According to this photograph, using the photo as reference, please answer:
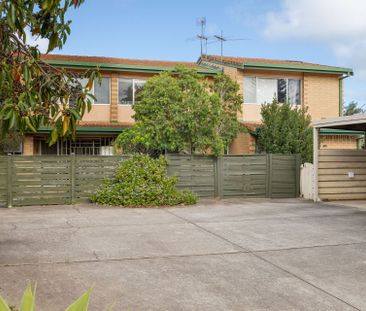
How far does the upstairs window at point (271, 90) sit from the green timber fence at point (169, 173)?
6.80m

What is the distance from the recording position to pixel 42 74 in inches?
153

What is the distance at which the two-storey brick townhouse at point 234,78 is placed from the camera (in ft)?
70.9

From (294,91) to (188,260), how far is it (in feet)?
61.9

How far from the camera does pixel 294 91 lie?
2448 centimetres

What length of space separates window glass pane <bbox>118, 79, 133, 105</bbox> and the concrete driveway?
417 inches

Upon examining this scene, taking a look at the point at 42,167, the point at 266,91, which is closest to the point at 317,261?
the point at 42,167

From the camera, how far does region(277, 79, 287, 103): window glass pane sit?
78.9ft

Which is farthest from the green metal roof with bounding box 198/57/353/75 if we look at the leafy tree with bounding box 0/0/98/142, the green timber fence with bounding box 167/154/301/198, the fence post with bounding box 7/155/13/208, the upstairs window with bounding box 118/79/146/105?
the leafy tree with bounding box 0/0/98/142

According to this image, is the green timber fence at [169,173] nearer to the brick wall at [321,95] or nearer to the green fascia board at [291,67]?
the green fascia board at [291,67]

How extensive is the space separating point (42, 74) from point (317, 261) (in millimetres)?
5317

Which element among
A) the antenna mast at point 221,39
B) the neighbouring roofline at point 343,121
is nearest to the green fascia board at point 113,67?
the antenna mast at point 221,39

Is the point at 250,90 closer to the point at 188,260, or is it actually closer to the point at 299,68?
the point at 299,68

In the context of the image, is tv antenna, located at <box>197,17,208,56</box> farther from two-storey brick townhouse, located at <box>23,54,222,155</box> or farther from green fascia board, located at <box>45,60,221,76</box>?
green fascia board, located at <box>45,60,221,76</box>

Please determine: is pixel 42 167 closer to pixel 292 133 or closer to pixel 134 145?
pixel 134 145
